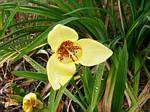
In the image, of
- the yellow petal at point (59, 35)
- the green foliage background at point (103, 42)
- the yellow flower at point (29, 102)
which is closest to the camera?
the yellow petal at point (59, 35)

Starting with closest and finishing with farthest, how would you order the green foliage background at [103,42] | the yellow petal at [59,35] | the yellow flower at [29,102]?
the yellow petal at [59,35] → the yellow flower at [29,102] → the green foliage background at [103,42]

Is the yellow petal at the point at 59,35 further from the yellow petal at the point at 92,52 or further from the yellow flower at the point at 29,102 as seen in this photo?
the yellow flower at the point at 29,102

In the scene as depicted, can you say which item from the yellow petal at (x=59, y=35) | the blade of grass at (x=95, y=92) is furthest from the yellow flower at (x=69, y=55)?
the blade of grass at (x=95, y=92)

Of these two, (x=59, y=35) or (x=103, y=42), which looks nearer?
(x=59, y=35)

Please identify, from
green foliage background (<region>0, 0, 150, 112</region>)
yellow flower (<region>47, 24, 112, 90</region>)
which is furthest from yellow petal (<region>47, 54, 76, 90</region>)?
green foliage background (<region>0, 0, 150, 112</region>)

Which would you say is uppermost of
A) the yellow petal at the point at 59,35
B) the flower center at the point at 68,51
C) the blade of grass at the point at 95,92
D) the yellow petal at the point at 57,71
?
the yellow petal at the point at 59,35

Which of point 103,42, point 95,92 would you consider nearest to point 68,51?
point 95,92

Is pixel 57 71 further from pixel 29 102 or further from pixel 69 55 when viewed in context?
pixel 29 102

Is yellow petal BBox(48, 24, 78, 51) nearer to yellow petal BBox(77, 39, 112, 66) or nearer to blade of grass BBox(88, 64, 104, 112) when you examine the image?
yellow petal BBox(77, 39, 112, 66)
